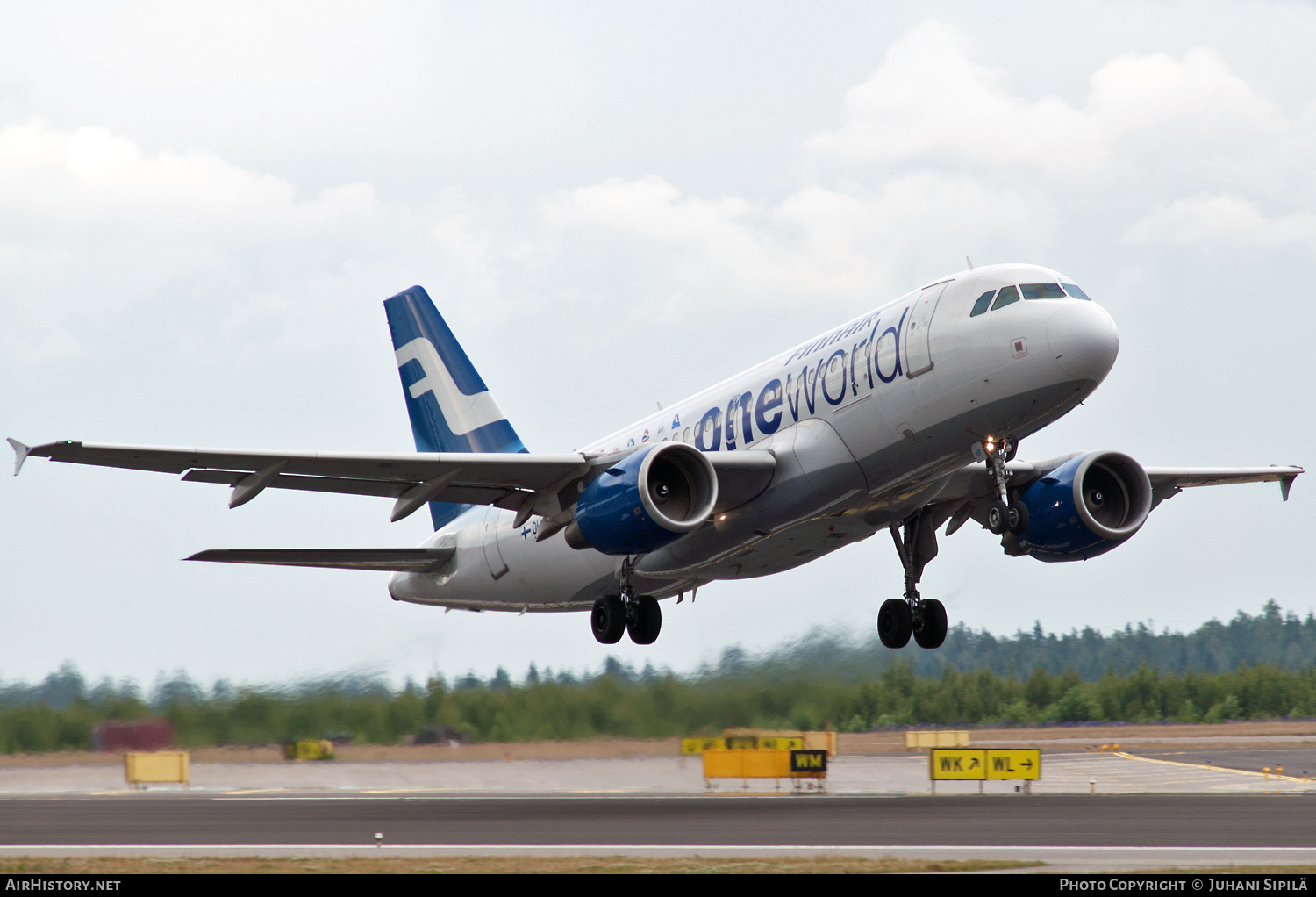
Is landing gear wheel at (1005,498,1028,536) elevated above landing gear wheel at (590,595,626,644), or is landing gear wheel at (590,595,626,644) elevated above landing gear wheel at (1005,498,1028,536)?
landing gear wheel at (1005,498,1028,536)

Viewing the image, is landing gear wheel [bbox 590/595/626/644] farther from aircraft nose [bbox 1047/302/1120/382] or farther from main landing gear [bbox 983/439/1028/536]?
aircraft nose [bbox 1047/302/1120/382]

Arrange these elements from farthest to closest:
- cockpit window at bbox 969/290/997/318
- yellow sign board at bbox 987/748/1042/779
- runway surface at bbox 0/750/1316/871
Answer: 1. yellow sign board at bbox 987/748/1042/779
2. cockpit window at bbox 969/290/997/318
3. runway surface at bbox 0/750/1316/871

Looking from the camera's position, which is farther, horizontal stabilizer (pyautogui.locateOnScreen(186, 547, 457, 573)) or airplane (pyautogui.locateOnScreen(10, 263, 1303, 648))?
horizontal stabilizer (pyautogui.locateOnScreen(186, 547, 457, 573))

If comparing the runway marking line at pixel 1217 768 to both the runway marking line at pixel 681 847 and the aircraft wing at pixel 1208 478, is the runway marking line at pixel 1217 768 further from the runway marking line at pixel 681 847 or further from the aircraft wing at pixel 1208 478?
the runway marking line at pixel 681 847

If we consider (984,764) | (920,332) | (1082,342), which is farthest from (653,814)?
(1082,342)

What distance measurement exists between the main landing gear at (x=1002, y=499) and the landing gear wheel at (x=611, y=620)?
7.57 metres

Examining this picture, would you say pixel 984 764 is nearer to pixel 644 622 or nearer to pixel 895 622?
pixel 895 622

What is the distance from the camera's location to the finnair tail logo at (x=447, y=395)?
33.7 meters

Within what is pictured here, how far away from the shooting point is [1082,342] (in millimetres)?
20844

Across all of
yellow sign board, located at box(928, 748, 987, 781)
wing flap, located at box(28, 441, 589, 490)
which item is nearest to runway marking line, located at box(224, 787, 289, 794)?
wing flap, located at box(28, 441, 589, 490)

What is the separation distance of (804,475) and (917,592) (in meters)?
6.01

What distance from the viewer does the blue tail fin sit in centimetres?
3338

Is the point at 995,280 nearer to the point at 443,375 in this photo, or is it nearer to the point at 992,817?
the point at 992,817
